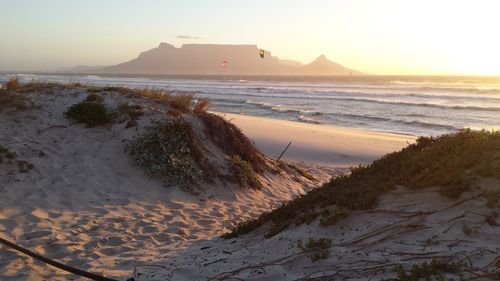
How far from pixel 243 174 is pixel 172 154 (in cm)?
155

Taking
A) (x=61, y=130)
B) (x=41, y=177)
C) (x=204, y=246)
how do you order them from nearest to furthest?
1. (x=204, y=246)
2. (x=41, y=177)
3. (x=61, y=130)

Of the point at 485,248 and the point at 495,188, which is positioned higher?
the point at 495,188

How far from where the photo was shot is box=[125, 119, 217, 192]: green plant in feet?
30.3

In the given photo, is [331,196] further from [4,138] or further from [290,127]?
[290,127]

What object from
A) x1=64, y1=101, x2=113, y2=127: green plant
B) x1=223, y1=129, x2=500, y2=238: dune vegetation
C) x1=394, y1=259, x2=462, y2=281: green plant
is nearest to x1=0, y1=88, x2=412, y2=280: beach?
x1=64, y1=101, x2=113, y2=127: green plant

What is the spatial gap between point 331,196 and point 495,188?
69.8 inches

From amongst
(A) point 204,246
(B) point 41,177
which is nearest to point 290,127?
(B) point 41,177

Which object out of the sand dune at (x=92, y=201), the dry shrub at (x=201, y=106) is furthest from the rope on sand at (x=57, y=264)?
the dry shrub at (x=201, y=106)

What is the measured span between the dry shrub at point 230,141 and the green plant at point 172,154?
0.70 meters

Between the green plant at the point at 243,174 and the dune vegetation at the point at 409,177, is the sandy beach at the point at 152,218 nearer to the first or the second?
the dune vegetation at the point at 409,177

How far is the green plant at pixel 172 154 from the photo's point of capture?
924 centimetres

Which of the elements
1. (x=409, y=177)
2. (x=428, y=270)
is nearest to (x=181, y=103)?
(x=409, y=177)

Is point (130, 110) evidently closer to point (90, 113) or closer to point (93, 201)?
point (90, 113)

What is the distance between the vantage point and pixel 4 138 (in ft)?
29.8
